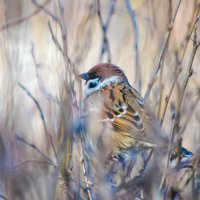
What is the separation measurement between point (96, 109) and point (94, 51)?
3.45 metres

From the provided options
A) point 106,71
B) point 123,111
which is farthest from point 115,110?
point 106,71

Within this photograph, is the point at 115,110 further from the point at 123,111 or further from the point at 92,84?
the point at 92,84

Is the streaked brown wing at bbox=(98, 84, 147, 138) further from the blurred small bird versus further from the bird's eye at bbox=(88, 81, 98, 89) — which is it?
the bird's eye at bbox=(88, 81, 98, 89)

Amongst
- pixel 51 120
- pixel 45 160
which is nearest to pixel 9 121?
pixel 51 120

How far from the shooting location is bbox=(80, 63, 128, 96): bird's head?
4.25 m

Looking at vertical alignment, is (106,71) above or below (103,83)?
above

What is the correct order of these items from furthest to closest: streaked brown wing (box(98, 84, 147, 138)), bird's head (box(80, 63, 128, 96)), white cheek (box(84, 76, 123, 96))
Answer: white cheek (box(84, 76, 123, 96))
bird's head (box(80, 63, 128, 96))
streaked brown wing (box(98, 84, 147, 138))

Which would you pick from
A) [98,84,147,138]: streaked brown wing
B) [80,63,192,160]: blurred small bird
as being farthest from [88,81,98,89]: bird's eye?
[98,84,147,138]: streaked brown wing

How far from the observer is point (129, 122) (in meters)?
4.14

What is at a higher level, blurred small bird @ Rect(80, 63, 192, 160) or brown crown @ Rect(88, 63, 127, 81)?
brown crown @ Rect(88, 63, 127, 81)

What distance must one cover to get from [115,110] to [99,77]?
31 centimetres

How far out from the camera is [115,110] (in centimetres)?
421

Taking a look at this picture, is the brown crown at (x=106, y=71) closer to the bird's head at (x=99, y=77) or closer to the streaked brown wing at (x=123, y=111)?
the bird's head at (x=99, y=77)

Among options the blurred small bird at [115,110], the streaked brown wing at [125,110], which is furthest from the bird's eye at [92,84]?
the streaked brown wing at [125,110]
